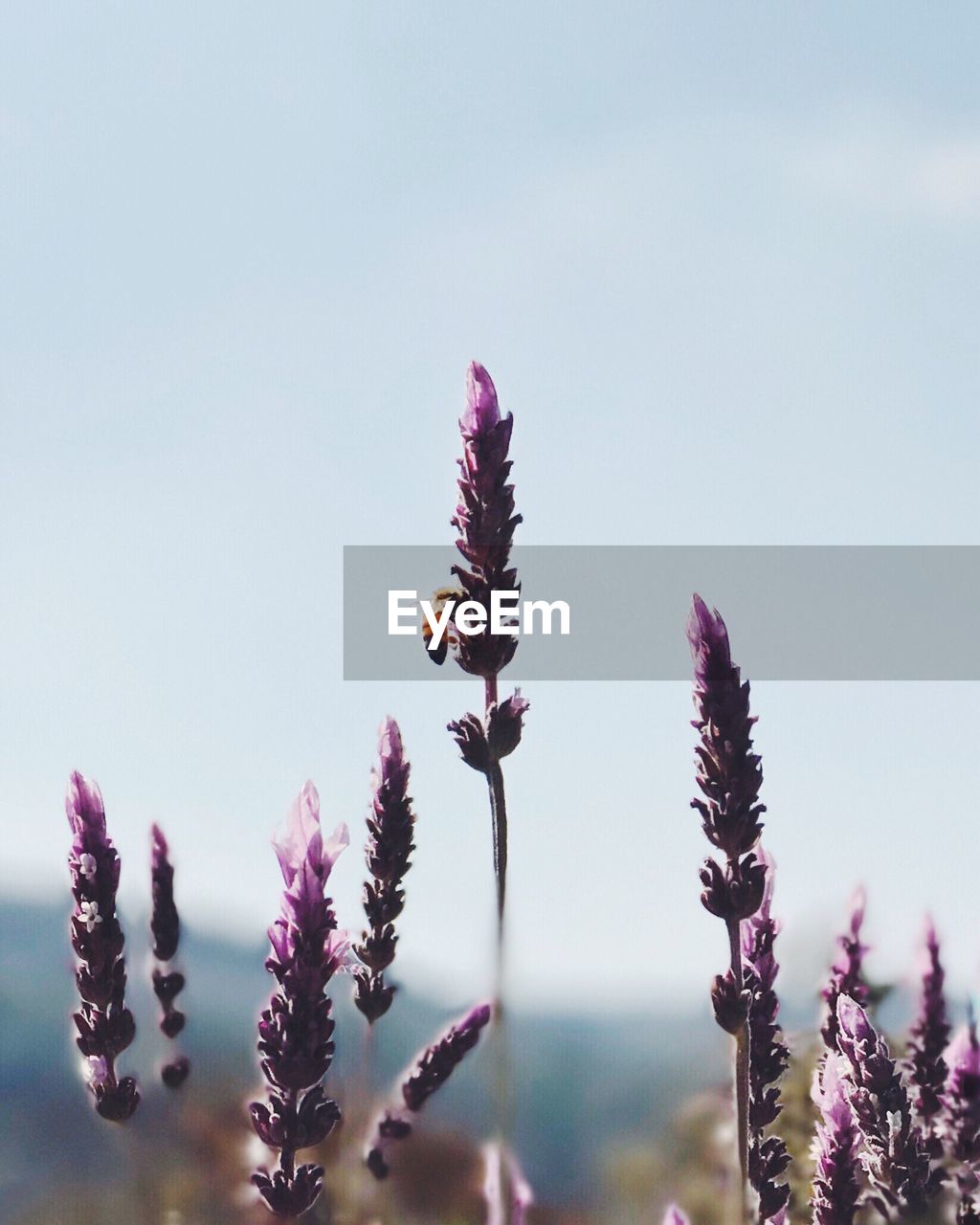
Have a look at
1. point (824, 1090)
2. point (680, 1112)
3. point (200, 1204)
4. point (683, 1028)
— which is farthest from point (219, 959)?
point (824, 1090)

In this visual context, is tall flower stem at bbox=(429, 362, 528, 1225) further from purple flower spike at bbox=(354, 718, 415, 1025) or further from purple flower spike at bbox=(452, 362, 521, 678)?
purple flower spike at bbox=(354, 718, 415, 1025)

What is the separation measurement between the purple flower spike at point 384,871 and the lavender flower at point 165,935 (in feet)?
2.50

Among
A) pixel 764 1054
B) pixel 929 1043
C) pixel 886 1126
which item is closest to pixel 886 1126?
pixel 886 1126

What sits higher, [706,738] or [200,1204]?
[706,738]

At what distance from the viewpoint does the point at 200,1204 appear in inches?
152

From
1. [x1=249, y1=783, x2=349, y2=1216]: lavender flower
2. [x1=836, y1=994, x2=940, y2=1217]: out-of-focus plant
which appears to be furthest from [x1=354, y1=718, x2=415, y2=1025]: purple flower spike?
[x1=836, y1=994, x2=940, y2=1217]: out-of-focus plant

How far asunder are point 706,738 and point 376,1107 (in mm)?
1420

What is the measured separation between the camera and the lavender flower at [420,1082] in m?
3.12

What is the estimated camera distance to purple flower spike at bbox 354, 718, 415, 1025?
293 centimetres

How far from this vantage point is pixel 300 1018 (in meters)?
2.14

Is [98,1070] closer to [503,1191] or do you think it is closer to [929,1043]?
[503,1191]

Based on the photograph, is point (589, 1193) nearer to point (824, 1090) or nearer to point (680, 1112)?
point (680, 1112)

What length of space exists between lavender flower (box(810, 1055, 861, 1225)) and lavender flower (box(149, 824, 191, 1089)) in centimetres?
167

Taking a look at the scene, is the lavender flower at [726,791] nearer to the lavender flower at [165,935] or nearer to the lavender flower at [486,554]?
the lavender flower at [486,554]
